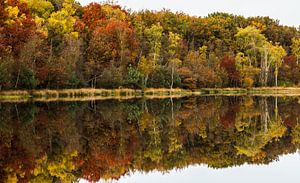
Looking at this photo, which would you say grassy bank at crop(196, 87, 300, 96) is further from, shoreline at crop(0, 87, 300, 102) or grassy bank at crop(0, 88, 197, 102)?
grassy bank at crop(0, 88, 197, 102)

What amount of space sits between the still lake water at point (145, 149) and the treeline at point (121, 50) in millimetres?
20560

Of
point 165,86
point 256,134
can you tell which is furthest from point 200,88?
point 256,134

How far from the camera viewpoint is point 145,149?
57.1 feet

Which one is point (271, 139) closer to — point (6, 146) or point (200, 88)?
point (6, 146)

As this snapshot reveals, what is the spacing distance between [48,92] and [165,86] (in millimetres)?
21688

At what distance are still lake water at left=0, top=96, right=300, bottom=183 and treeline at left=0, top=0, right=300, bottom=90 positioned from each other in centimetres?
2056

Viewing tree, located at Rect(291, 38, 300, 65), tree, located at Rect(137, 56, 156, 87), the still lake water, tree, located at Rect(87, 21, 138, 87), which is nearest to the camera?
the still lake water

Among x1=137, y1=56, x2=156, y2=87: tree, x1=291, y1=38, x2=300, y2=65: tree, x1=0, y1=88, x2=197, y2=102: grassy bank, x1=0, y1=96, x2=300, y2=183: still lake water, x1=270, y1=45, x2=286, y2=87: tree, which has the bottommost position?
x1=0, y1=96, x2=300, y2=183: still lake water

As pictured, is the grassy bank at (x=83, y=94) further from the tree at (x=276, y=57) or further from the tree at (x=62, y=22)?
the tree at (x=276, y=57)

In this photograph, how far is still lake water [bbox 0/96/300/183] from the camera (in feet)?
42.8

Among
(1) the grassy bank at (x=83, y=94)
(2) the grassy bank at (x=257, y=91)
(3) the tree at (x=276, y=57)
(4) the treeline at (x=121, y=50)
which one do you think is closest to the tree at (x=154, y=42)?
(4) the treeline at (x=121, y=50)

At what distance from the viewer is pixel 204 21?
100 metres

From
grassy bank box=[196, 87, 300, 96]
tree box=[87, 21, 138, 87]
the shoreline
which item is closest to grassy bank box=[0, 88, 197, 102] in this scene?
the shoreline

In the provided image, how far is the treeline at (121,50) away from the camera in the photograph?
159 feet
